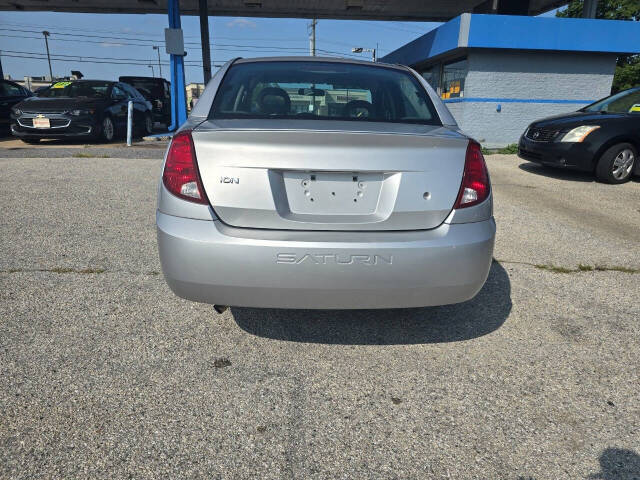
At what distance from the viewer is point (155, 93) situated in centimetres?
1934

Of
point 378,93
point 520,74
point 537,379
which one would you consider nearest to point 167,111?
point 520,74

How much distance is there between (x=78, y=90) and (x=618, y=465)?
13.5 meters

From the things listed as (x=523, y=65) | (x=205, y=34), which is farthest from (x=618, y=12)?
(x=205, y=34)

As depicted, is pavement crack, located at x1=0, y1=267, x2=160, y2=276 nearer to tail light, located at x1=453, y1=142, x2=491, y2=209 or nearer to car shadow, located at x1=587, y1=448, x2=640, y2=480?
tail light, located at x1=453, y1=142, x2=491, y2=209

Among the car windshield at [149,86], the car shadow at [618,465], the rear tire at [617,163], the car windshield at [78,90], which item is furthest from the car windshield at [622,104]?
the car windshield at [149,86]

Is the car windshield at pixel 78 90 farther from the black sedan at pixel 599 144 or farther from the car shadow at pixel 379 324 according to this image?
the car shadow at pixel 379 324

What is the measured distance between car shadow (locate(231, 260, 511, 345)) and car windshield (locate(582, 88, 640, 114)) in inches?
280

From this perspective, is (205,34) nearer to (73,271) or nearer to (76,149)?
(76,149)

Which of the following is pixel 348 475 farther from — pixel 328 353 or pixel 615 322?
pixel 615 322

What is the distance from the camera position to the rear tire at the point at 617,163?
798 centimetres

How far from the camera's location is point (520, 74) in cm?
1352

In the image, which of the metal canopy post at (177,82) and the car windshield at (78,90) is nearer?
the car windshield at (78,90)

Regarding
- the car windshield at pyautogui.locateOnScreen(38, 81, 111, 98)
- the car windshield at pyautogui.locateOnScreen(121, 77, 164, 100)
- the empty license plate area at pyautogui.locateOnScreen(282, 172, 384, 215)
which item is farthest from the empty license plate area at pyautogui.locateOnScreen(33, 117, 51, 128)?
the empty license plate area at pyautogui.locateOnScreen(282, 172, 384, 215)

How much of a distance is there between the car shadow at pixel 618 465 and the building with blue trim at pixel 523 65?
39.9 feet
